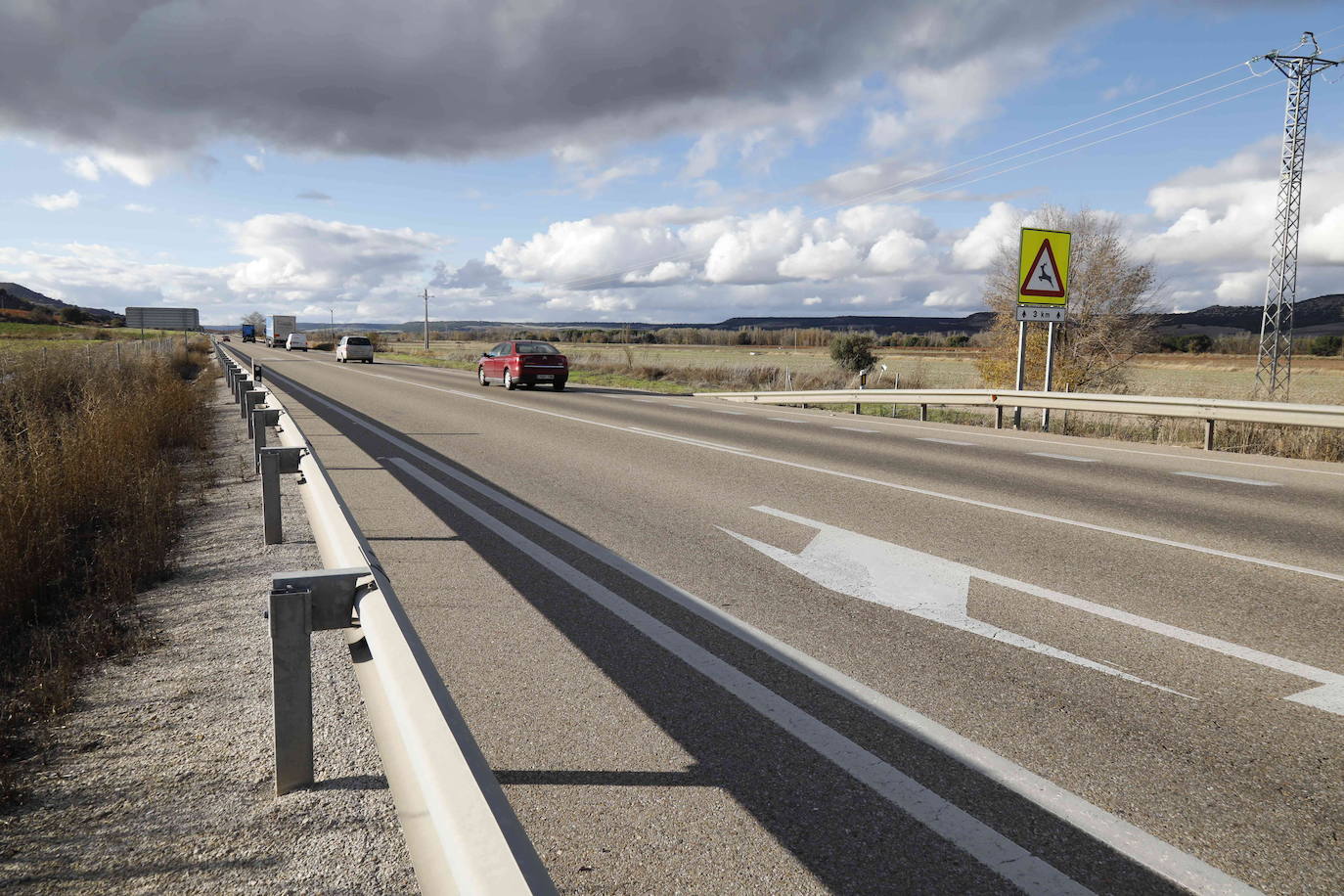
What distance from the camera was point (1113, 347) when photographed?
29.4m

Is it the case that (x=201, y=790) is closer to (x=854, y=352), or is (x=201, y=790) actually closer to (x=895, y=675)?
(x=895, y=675)

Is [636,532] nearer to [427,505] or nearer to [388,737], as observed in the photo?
[427,505]

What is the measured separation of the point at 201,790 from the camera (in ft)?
9.87

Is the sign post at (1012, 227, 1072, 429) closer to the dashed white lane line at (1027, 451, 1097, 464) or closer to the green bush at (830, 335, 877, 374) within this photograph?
the dashed white lane line at (1027, 451, 1097, 464)

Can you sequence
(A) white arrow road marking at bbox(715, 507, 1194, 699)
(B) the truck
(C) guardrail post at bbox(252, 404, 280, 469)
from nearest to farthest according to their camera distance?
1. (A) white arrow road marking at bbox(715, 507, 1194, 699)
2. (C) guardrail post at bbox(252, 404, 280, 469)
3. (B) the truck

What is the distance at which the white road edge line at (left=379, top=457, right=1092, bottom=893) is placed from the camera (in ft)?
8.34

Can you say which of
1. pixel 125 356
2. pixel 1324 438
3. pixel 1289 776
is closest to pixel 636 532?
pixel 1289 776

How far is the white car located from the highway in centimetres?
4456

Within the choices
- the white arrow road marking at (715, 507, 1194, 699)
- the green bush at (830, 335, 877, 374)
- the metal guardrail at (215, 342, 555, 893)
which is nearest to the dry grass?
the metal guardrail at (215, 342, 555, 893)

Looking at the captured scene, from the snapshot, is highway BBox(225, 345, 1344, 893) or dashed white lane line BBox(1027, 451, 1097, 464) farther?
dashed white lane line BBox(1027, 451, 1097, 464)

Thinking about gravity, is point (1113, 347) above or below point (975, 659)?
above

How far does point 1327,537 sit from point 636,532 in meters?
5.68

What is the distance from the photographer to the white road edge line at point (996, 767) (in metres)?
2.53

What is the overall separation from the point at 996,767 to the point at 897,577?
260cm
